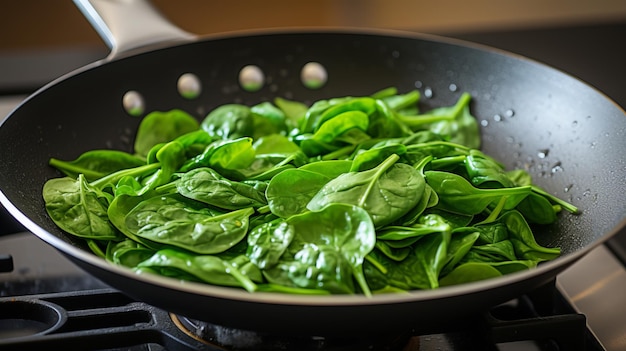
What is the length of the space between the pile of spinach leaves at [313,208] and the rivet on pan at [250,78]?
14 cm

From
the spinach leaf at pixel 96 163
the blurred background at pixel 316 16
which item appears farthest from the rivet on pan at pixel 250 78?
the blurred background at pixel 316 16

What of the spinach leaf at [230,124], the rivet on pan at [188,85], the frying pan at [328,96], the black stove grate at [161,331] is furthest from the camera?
the rivet on pan at [188,85]

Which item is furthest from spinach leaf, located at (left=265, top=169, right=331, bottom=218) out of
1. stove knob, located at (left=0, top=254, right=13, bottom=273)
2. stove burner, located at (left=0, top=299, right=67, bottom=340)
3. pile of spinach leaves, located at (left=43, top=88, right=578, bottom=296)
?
stove knob, located at (left=0, top=254, right=13, bottom=273)

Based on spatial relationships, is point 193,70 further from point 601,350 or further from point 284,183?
point 601,350

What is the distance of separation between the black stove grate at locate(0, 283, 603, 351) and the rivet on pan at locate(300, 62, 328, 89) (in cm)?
46

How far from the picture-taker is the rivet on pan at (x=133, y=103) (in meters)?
1.05

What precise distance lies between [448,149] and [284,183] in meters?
0.23

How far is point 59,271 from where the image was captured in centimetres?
93

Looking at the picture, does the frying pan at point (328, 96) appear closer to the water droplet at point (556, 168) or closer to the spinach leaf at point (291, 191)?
the water droplet at point (556, 168)

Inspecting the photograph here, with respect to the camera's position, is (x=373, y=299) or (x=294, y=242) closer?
(x=373, y=299)

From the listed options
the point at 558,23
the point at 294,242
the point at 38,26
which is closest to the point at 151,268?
the point at 294,242

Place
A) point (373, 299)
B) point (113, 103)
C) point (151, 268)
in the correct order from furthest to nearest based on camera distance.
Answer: point (113, 103) → point (151, 268) → point (373, 299)

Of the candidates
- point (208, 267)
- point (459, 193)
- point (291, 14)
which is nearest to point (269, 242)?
point (208, 267)

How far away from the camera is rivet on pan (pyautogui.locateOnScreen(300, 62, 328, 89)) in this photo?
45.1 inches
